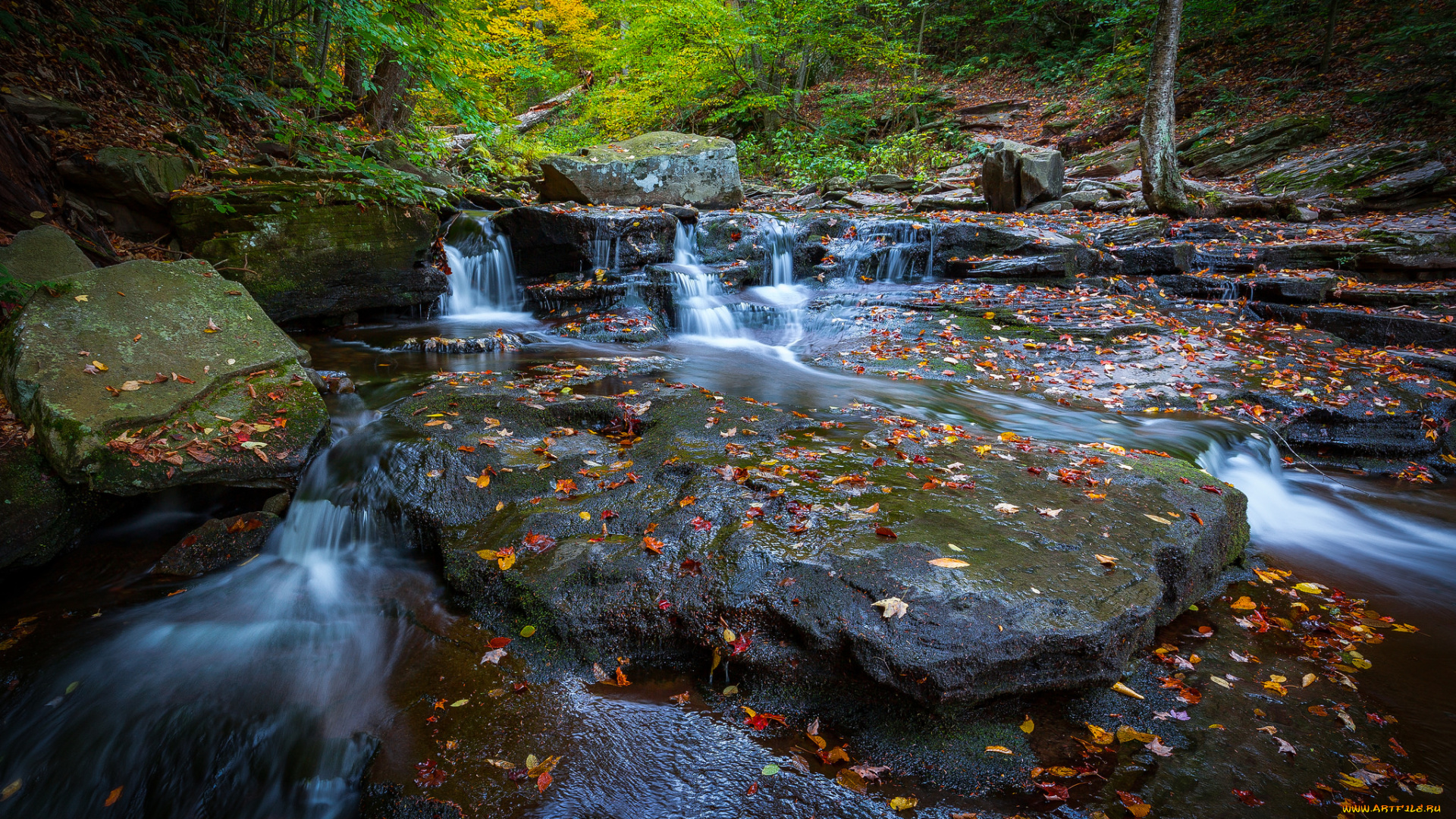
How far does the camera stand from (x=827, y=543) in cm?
304

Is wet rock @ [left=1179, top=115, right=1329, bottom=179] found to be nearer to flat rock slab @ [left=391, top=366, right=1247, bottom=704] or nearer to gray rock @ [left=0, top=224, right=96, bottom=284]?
flat rock slab @ [left=391, top=366, right=1247, bottom=704]

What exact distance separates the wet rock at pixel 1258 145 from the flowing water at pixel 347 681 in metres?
13.1

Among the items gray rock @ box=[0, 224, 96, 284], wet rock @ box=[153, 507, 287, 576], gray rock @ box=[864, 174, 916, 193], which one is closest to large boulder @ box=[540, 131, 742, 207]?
gray rock @ box=[864, 174, 916, 193]

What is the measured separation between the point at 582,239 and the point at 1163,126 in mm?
10672

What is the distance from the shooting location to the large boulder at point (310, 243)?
6.90m

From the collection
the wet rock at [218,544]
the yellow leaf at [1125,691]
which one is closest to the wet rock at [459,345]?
the wet rock at [218,544]

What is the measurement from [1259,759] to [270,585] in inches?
194

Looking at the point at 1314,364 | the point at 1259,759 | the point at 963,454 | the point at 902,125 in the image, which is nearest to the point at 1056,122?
the point at 902,125

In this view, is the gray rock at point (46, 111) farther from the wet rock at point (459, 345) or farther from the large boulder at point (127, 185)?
Result: the wet rock at point (459, 345)

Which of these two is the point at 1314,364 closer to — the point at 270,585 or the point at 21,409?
the point at 270,585

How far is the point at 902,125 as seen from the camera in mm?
21203

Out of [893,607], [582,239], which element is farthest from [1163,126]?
[893,607]

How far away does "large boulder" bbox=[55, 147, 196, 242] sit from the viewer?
621 centimetres

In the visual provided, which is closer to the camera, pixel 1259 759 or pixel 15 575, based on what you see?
pixel 1259 759
